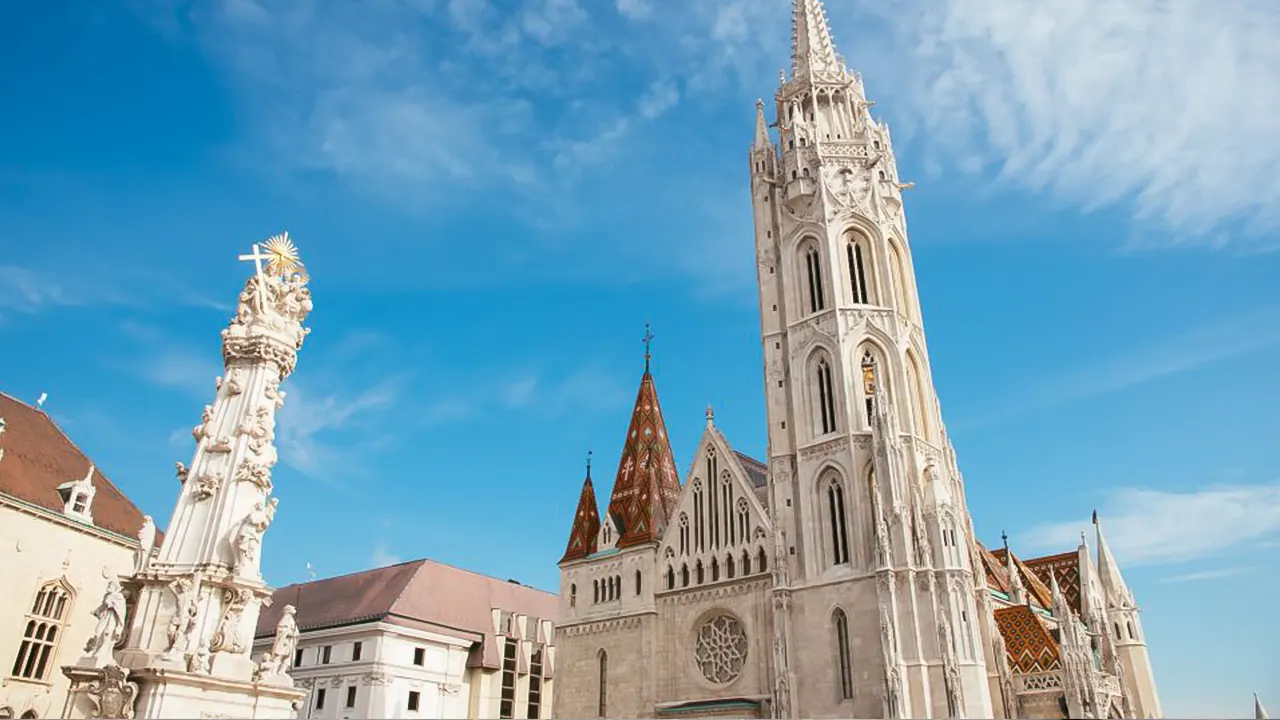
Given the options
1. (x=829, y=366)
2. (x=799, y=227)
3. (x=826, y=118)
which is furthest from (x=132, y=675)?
(x=826, y=118)

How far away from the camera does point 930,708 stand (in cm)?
2808

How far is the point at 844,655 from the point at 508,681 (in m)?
16.7

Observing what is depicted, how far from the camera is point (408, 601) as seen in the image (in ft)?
123

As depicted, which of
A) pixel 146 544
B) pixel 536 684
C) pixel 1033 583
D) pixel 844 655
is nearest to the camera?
pixel 146 544

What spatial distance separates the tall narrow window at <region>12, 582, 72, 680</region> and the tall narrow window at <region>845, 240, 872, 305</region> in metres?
31.9

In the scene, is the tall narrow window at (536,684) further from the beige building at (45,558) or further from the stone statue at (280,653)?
the stone statue at (280,653)

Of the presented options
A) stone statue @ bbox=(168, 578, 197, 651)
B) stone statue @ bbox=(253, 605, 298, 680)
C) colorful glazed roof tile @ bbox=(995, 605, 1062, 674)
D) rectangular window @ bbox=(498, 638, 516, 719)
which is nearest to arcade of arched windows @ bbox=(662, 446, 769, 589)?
colorful glazed roof tile @ bbox=(995, 605, 1062, 674)

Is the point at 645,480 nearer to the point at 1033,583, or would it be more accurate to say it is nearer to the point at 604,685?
the point at 604,685

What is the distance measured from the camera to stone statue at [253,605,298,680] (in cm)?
1666

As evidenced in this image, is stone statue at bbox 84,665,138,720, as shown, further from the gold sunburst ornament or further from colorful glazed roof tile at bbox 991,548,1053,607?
colorful glazed roof tile at bbox 991,548,1053,607

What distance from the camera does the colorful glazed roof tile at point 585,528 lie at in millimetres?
39688

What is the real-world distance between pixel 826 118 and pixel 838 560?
22.0 metres

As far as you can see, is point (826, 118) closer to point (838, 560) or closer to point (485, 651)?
point (838, 560)

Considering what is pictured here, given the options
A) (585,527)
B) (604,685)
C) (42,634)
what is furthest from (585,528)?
(42,634)
